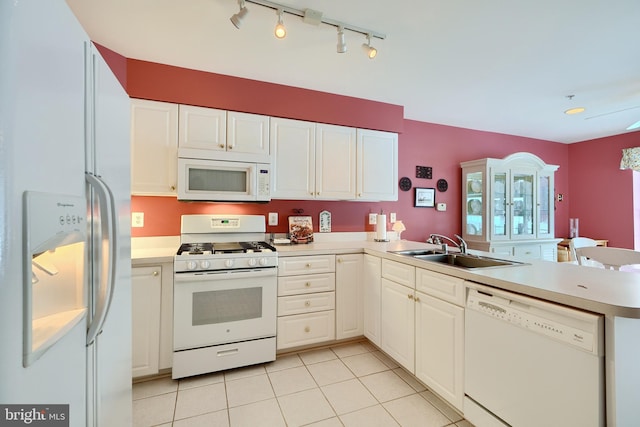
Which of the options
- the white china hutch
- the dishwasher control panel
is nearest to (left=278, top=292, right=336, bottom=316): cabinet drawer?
the dishwasher control panel

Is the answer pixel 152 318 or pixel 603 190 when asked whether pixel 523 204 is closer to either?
pixel 603 190

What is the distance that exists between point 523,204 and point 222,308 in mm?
4158

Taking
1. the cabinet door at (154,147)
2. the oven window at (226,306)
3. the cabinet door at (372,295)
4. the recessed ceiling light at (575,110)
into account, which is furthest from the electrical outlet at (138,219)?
the recessed ceiling light at (575,110)

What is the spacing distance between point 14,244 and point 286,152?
225 cm

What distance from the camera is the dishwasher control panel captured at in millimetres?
1065

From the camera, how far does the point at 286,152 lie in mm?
2637

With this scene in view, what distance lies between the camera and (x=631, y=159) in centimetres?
381

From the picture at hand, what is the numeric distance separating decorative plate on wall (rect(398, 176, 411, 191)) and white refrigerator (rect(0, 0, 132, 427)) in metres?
3.07

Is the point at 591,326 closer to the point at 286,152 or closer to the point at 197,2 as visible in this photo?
the point at 286,152

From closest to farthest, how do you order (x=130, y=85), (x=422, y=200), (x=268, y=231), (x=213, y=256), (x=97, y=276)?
1. (x=97, y=276)
2. (x=213, y=256)
3. (x=130, y=85)
4. (x=268, y=231)
5. (x=422, y=200)

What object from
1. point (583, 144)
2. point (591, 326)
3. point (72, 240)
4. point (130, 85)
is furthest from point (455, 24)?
point (583, 144)

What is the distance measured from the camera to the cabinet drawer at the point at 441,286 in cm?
162

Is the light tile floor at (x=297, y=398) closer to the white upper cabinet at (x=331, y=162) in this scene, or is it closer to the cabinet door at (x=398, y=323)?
the cabinet door at (x=398, y=323)

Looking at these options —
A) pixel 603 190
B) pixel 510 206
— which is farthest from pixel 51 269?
pixel 603 190
